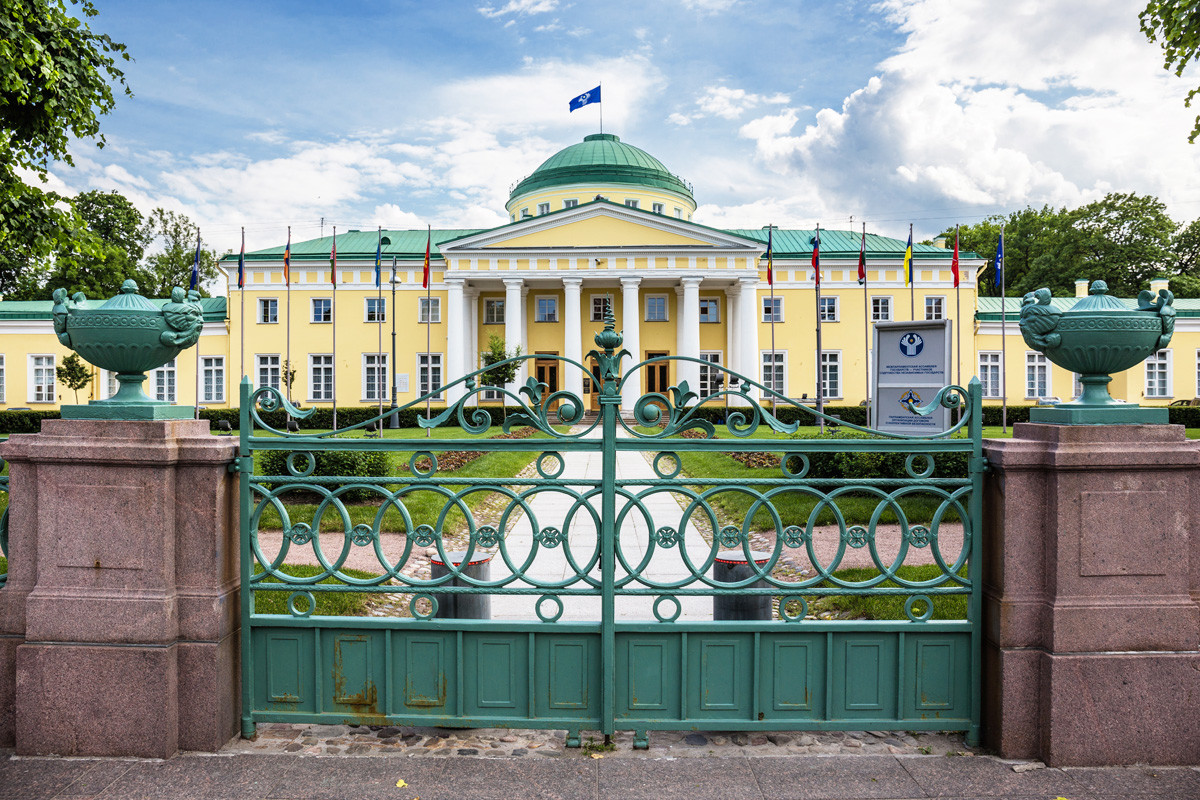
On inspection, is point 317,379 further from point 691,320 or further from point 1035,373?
point 1035,373

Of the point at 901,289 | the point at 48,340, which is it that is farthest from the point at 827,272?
the point at 48,340

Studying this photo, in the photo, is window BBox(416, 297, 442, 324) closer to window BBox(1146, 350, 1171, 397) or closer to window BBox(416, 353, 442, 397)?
window BBox(416, 353, 442, 397)

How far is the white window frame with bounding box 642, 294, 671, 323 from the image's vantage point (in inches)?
1483

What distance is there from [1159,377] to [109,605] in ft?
142

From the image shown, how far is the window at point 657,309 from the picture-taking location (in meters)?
37.7

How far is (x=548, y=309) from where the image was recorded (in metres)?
37.8

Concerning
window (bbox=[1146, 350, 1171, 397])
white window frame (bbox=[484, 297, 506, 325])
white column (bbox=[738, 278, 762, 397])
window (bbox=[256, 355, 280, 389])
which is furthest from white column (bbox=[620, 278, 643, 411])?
window (bbox=[1146, 350, 1171, 397])

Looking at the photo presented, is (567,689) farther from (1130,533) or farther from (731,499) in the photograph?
(731,499)

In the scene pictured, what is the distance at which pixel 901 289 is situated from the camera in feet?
119

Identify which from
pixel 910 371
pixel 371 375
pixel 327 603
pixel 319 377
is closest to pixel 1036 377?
pixel 910 371

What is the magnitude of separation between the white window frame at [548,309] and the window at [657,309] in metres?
4.91

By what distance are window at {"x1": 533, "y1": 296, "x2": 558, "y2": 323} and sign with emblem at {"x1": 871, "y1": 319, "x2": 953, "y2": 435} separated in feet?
91.4

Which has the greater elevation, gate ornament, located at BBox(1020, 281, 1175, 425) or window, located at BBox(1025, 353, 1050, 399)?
window, located at BBox(1025, 353, 1050, 399)

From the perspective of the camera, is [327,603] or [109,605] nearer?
[109,605]
